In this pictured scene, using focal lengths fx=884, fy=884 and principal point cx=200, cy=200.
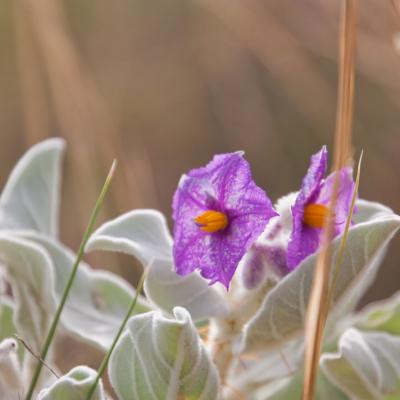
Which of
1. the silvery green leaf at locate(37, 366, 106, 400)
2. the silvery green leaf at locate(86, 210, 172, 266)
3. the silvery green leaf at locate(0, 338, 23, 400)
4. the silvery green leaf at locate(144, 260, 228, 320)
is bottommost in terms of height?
the silvery green leaf at locate(0, 338, 23, 400)

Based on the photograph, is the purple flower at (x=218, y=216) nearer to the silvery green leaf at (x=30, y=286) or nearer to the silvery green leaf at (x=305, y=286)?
the silvery green leaf at (x=305, y=286)

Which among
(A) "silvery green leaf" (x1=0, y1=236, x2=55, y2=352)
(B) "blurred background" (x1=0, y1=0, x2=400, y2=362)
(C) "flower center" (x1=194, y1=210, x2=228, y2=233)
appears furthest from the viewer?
(B) "blurred background" (x1=0, y1=0, x2=400, y2=362)

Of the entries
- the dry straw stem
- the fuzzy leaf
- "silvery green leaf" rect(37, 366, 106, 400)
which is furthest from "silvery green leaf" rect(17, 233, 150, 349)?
the dry straw stem

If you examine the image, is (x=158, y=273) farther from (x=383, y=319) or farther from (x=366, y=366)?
(x=383, y=319)

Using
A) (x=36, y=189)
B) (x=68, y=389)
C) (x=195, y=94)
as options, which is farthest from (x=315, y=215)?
(x=195, y=94)

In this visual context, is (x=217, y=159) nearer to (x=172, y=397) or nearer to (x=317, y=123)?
(x=172, y=397)

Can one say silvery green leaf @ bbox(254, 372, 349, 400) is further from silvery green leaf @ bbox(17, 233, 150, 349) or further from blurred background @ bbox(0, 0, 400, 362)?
blurred background @ bbox(0, 0, 400, 362)

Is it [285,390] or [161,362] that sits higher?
[161,362]
